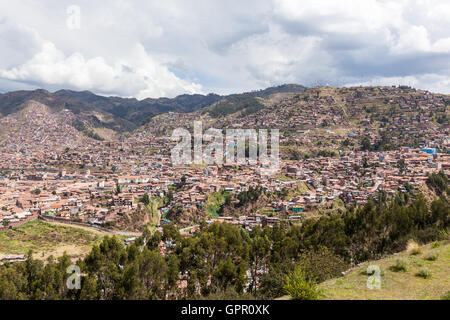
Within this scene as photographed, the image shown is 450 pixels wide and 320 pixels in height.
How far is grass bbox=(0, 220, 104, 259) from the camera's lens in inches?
1198

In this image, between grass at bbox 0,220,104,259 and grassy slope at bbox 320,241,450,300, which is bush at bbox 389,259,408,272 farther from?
grass at bbox 0,220,104,259

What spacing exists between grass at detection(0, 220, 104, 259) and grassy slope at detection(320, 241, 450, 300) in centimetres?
3015

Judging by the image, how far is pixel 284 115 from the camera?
386 ft

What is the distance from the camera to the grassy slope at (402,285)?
704 centimetres

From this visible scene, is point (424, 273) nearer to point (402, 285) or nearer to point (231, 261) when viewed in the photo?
point (402, 285)

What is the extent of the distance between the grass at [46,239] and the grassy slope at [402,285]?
30149 mm

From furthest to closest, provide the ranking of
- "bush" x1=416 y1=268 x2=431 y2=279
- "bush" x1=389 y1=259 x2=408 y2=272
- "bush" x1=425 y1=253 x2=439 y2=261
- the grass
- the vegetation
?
the grass → the vegetation → "bush" x1=425 y1=253 x2=439 y2=261 → "bush" x1=389 y1=259 x2=408 y2=272 → "bush" x1=416 y1=268 x2=431 y2=279

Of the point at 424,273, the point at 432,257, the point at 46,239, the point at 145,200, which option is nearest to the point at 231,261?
the point at 424,273

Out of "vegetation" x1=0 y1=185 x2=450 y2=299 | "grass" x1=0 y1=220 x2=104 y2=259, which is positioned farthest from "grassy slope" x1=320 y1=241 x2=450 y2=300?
"grass" x1=0 y1=220 x2=104 y2=259

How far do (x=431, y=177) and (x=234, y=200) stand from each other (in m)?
34.5

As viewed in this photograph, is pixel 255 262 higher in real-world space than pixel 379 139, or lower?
lower

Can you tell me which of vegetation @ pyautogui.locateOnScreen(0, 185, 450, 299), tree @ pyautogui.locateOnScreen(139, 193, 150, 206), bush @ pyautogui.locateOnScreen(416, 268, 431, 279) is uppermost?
bush @ pyautogui.locateOnScreen(416, 268, 431, 279)
